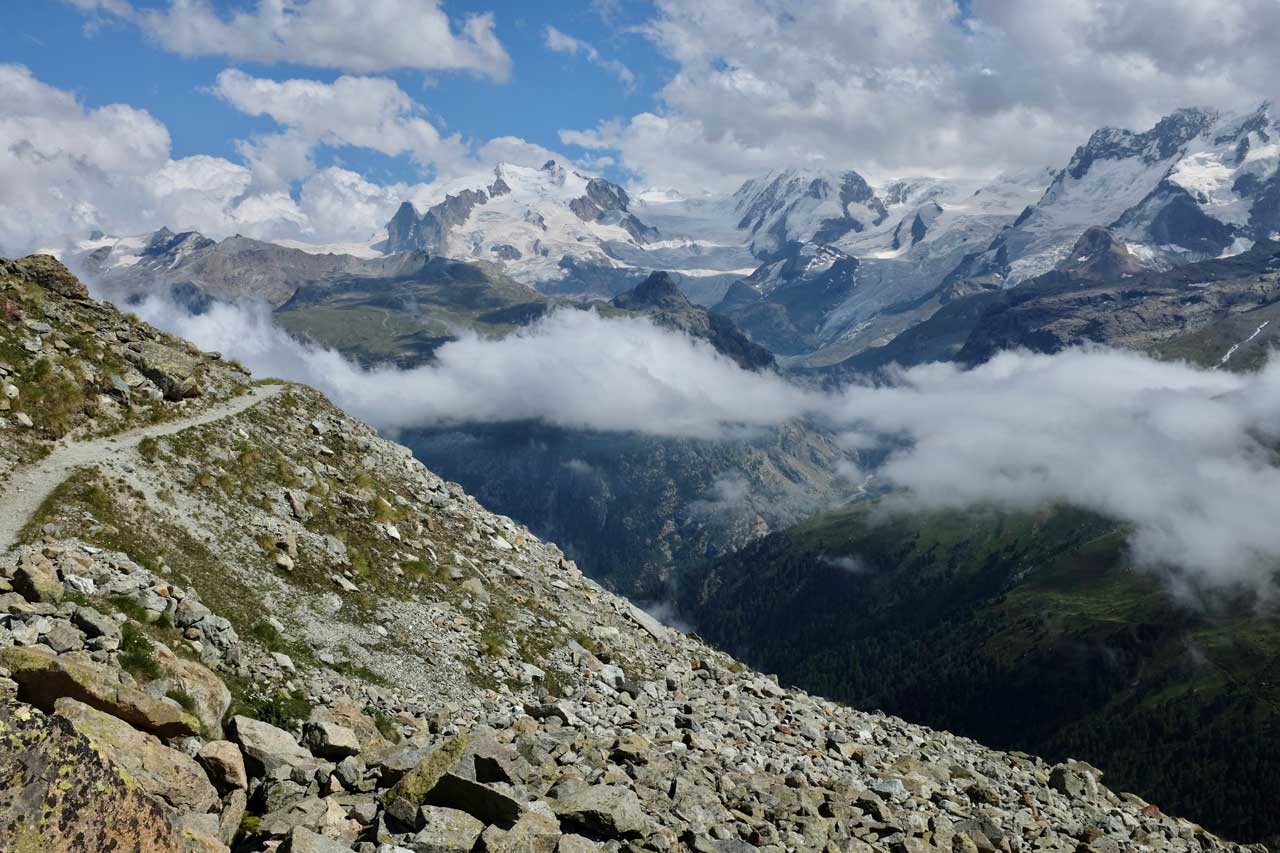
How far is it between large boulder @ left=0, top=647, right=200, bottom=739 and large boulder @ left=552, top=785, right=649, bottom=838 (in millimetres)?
9984

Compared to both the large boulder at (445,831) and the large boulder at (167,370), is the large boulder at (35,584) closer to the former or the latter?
the large boulder at (445,831)

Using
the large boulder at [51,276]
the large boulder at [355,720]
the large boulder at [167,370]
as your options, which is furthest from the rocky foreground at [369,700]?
the large boulder at [167,370]

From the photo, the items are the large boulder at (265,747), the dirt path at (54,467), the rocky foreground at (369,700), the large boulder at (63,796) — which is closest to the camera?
the large boulder at (63,796)

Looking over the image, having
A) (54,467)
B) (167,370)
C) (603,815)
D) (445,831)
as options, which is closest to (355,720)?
(445,831)

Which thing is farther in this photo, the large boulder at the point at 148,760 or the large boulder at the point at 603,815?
the large boulder at the point at 603,815

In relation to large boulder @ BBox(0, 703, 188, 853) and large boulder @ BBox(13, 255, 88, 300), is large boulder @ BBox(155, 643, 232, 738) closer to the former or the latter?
large boulder @ BBox(0, 703, 188, 853)

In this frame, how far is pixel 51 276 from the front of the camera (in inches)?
2120

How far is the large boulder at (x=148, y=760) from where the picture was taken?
18812mm

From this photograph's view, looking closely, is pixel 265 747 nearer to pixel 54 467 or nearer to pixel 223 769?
pixel 223 769

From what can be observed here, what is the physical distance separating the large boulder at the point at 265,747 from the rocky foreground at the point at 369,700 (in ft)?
0.28

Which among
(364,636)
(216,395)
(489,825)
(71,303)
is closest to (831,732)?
(364,636)

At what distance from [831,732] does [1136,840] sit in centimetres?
1490

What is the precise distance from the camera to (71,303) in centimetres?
5200

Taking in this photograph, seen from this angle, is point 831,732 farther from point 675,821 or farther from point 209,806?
point 209,806
